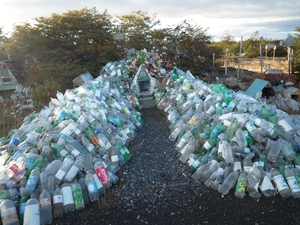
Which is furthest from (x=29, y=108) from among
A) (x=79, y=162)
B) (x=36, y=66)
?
(x=79, y=162)

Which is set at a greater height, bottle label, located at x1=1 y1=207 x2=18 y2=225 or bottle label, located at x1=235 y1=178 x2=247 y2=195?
bottle label, located at x1=1 y1=207 x2=18 y2=225

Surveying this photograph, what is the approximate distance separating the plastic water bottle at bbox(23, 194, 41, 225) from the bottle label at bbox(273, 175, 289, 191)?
10.2ft

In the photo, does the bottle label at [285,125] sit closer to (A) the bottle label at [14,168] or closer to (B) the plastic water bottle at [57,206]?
(B) the plastic water bottle at [57,206]

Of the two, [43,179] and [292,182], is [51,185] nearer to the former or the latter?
[43,179]

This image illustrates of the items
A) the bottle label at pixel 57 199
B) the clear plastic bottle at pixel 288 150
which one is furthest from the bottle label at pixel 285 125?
the bottle label at pixel 57 199

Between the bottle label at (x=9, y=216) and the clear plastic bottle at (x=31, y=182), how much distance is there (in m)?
0.31

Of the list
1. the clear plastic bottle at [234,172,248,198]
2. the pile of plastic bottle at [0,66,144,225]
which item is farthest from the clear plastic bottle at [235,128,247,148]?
the pile of plastic bottle at [0,66,144,225]

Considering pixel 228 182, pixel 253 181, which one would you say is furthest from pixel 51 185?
pixel 253 181

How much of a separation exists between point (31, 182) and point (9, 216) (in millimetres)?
487

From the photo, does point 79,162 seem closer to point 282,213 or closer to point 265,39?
point 282,213

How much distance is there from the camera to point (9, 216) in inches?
114

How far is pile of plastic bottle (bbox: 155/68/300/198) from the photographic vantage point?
3.46 m

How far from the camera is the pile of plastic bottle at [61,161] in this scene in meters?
3.13

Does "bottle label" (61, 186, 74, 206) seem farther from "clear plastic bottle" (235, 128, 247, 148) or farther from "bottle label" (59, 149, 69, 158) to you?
"clear plastic bottle" (235, 128, 247, 148)
